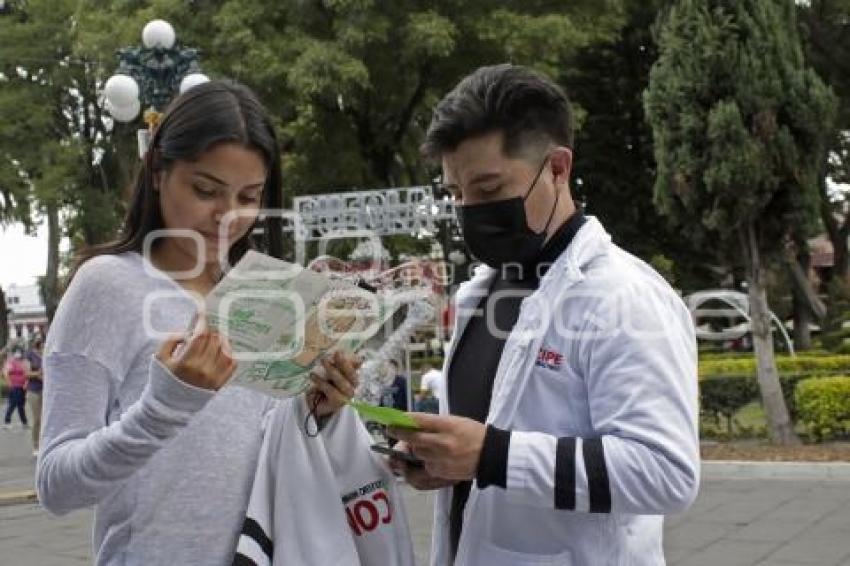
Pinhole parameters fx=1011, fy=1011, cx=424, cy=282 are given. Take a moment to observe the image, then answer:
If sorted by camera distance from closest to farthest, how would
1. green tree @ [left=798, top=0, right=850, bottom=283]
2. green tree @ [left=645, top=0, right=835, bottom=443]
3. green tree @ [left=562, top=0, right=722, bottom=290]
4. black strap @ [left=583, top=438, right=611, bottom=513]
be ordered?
black strap @ [left=583, top=438, right=611, bottom=513]
green tree @ [left=645, top=0, right=835, bottom=443]
green tree @ [left=798, top=0, right=850, bottom=283]
green tree @ [left=562, top=0, right=722, bottom=290]

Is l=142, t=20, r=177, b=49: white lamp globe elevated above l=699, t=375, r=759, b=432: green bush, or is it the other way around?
l=142, t=20, r=177, b=49: white lamp globe

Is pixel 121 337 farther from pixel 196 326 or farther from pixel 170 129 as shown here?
pixel 170 129

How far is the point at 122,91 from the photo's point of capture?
991 centimetres

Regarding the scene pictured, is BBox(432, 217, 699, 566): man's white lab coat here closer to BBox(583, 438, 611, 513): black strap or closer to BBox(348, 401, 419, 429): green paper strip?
BBox(583, 438, 611, 513): black strap

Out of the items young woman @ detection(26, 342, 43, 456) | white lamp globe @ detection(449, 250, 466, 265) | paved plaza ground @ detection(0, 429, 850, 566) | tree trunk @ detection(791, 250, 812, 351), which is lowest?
paved plaza ground @ detection(0, 429, 850, 566)

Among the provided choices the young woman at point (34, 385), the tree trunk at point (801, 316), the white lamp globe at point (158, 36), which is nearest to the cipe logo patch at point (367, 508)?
the white lamp globe at point (158, 36)

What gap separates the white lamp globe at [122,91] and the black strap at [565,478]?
893 cm

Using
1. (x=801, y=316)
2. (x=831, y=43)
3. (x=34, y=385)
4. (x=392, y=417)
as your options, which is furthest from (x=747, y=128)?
(x=801, y=316)

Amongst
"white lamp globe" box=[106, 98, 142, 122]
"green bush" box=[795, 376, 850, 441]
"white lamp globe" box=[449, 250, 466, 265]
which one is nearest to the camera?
"white lamp globe" box=[106, 98, 142, 122]

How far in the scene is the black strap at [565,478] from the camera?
1.84 m

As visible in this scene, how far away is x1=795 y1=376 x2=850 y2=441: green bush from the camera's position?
10.9 meters

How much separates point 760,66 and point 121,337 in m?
9.69

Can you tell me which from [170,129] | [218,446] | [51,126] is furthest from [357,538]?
[51,126]

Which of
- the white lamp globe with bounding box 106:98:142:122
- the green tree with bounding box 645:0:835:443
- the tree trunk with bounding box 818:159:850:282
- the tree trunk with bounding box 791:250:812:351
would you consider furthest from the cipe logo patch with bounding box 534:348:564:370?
the tree trunk with bounding box 791:250:812:351
